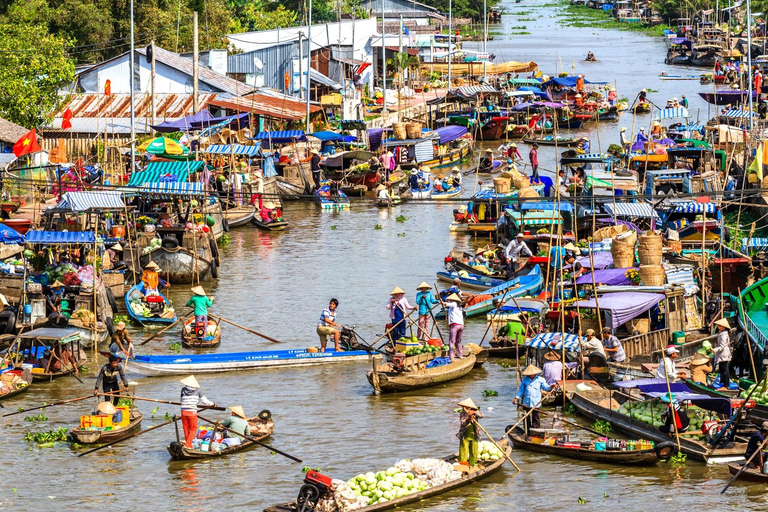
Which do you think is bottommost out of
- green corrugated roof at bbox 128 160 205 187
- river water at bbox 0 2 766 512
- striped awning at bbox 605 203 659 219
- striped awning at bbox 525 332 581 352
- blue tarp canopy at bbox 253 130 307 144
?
river water at bbox 0 2 766 512

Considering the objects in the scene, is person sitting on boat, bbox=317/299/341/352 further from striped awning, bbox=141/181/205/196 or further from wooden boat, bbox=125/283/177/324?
striped awning, bbox=141/181/205/196

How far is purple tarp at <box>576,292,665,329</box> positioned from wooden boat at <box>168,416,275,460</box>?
22.7 feet

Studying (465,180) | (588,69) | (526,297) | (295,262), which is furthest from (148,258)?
(588,69)

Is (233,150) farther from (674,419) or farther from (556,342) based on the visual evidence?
(674,419)

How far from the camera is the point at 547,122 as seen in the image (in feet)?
201

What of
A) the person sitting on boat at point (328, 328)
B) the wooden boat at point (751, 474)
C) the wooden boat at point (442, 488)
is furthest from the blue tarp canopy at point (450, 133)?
the wooden boat at point (751, 474)

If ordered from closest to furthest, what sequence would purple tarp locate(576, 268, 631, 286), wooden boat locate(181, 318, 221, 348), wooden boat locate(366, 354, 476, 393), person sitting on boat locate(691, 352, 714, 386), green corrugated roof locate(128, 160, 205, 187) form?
person sitting on boat locate(691, 352, 714, 386) → wooden boat locate(366, 354, 476, 393) → purple tarp locate(576, 268, 631, 286) → wooden boat locate(181, 318, 221, 348) → green corrugated roof locate(128, 160, 205, 187)

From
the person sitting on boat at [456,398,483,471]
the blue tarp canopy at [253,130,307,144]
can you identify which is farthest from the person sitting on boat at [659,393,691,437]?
the blue tarp canopy at [253,130,307,144]

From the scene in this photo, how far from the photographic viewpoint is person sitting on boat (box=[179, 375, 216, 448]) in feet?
59.6

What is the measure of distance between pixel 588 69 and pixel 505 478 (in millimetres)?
76495

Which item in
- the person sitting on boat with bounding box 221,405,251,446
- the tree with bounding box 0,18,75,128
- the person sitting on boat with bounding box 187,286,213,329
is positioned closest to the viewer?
the person sitting on boat with bounding box 221,405,251,446

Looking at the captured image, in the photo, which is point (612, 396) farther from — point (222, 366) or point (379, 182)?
point (379, 182)

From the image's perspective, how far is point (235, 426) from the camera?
18.7 metres

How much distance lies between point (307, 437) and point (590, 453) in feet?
15.7
